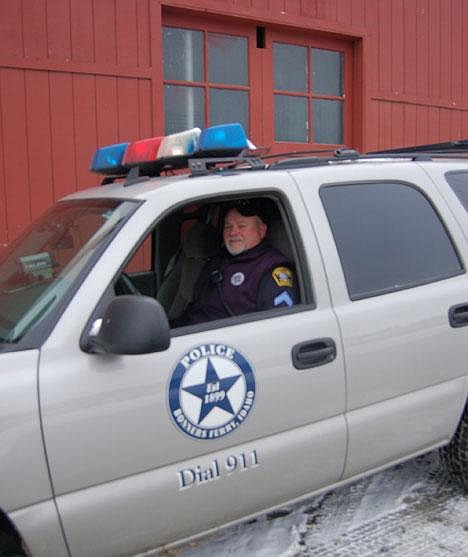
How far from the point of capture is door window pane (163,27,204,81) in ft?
21.4

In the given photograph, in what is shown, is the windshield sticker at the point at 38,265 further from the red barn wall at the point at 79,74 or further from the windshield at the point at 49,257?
the red barn wall at the point at 79,74

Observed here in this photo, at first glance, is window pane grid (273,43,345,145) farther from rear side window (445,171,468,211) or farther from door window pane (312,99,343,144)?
rear side window (445,171,468,211)

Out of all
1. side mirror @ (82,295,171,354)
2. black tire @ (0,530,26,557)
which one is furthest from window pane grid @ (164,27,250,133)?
black tire @ (0,530,26,557)

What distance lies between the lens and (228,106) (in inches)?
274

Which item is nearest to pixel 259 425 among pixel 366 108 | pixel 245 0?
pixel 245 0

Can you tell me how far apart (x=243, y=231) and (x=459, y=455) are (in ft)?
5.05

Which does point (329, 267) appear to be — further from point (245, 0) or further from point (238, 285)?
point (245, 0)

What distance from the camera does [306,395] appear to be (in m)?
2.53

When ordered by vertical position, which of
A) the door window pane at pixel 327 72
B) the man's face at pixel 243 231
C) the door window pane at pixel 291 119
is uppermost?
the door window pane at pixel 327 72

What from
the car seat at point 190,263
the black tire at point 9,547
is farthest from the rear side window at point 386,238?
the black tire at point 9,547

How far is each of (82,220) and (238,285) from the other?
0.76 meters

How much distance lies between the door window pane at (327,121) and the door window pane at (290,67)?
316mm

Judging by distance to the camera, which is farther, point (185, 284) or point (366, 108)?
point (366, 108)

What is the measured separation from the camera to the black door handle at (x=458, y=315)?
2973 millimetres
